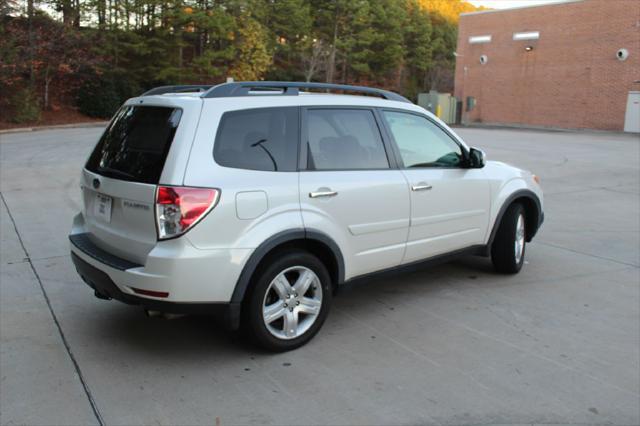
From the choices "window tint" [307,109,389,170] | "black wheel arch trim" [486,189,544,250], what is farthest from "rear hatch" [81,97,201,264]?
"black wheel arch trim" [486,189,544,250]

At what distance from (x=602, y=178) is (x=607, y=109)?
24.7m

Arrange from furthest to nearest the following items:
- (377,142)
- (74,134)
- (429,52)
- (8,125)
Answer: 1. (429,52)
2. (8,125)
3. (74,134)
4. (377,142)

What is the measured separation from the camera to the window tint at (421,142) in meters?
5.05

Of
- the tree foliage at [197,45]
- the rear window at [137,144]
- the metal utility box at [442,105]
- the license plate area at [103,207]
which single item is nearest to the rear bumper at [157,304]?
the license plate area at [103,207]

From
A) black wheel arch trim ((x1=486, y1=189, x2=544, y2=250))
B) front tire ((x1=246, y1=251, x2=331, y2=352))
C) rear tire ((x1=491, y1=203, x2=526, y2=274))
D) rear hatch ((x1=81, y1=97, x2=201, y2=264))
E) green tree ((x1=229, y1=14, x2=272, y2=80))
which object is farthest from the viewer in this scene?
green tree ((x1=229, y1=14, x2=272, y2=80))

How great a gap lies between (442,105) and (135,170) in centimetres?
4127

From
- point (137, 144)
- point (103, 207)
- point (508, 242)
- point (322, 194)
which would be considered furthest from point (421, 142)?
point (103, 207)

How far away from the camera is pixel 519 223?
614 centimetres

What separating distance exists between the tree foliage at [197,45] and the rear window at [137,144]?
2537 centimetres

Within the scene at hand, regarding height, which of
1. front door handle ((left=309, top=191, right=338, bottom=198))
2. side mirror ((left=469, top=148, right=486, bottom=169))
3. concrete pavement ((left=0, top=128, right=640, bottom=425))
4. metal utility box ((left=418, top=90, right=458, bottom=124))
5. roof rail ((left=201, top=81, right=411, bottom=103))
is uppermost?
metal utility box ((left=418, top=90, right=458, bottom=124))

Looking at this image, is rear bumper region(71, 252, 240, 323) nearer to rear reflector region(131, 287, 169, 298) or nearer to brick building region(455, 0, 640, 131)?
rear reflector region(131, 287, 169, 298)

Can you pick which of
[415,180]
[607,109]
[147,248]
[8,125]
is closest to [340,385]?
[147,248]

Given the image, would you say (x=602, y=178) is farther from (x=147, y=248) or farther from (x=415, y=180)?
(x=147, y=248)

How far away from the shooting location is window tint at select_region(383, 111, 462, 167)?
5.05m
